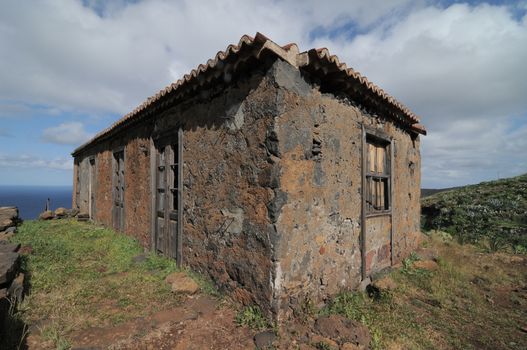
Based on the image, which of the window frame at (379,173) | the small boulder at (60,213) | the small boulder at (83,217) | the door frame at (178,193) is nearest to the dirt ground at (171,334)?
the door frame at (178,193)

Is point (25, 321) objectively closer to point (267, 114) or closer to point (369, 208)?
point (267, 114)

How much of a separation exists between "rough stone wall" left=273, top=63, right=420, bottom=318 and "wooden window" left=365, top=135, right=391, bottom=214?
394mm

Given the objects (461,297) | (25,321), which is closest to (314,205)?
(461,297)

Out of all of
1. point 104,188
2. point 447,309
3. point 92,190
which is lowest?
point 447,309

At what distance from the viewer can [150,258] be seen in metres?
5.19

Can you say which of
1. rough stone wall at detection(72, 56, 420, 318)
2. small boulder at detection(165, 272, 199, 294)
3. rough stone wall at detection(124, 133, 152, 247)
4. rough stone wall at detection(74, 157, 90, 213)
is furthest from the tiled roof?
rough stone wall at detection(74, 157, 90, 213)

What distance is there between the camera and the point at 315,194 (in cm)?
361

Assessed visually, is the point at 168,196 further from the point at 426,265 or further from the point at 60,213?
the point at 60,213

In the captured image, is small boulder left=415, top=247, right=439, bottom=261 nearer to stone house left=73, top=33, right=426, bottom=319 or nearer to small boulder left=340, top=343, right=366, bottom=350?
stone house left=73, top=33, right=426, bottom=319

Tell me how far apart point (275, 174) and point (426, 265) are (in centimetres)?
445

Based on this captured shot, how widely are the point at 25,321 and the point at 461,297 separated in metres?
5.95

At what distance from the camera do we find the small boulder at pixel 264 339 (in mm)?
2843

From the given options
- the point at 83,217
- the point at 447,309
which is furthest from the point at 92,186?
the point at 447,309

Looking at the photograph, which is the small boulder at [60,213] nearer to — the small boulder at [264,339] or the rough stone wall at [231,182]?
the rough stone wall at [231,182]
